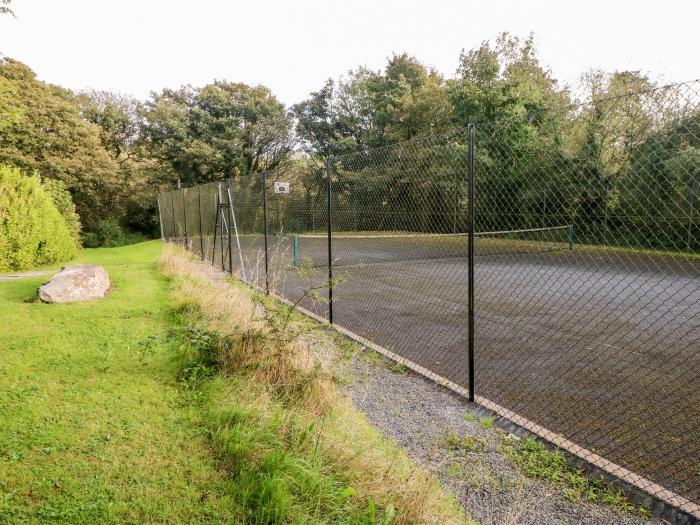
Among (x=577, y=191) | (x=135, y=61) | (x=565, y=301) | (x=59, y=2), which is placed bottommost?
(x=565, y=301)

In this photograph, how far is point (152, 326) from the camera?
530 centimetres

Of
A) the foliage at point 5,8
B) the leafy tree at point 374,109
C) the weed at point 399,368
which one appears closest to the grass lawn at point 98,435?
the weed at point 399,368

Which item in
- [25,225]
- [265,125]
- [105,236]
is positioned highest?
[265,125]

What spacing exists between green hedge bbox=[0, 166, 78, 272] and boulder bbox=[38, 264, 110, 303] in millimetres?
5440

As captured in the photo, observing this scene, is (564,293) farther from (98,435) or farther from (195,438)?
(98,435)

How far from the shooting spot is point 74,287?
6.64 meters

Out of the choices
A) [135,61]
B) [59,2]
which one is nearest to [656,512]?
[59,2]

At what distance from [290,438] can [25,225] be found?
12291 millimetres

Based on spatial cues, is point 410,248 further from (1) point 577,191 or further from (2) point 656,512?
(2) point 656,512

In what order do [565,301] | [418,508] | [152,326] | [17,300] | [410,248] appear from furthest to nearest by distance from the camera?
[410,248]
[565,301]
[17,300]
[152,326]
[418,508]

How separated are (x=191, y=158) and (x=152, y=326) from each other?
2537 cm

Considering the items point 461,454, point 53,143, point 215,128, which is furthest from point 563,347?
point 215,128

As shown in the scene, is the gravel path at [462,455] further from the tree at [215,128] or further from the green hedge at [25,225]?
the tree at [215,128]

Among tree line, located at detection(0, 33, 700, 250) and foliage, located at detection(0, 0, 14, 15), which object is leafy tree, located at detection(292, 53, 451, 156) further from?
foliage, located at detection(0, 0, 14, 15)
